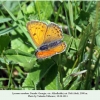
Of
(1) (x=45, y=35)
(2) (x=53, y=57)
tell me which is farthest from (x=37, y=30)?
(2) (x=53, y=57)

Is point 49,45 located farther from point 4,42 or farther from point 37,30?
point 4,42

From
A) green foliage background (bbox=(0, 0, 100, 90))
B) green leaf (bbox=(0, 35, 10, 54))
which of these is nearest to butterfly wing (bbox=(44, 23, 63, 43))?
green foliage background (bbox=(0, 0, 100, 90))

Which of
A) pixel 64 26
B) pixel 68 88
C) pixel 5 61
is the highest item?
pixel 64 26

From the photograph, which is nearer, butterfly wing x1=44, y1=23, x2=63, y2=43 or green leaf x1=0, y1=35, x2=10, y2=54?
butterfly wing x1=44, y1=23, x2=63, y2=43

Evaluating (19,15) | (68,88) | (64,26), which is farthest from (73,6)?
(68,88)

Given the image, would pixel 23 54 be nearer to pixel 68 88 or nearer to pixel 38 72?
pixel 38 72

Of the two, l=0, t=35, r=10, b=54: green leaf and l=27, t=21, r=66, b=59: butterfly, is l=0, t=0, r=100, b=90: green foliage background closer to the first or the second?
l=0, t=35, r=10, b=54: green leaf
